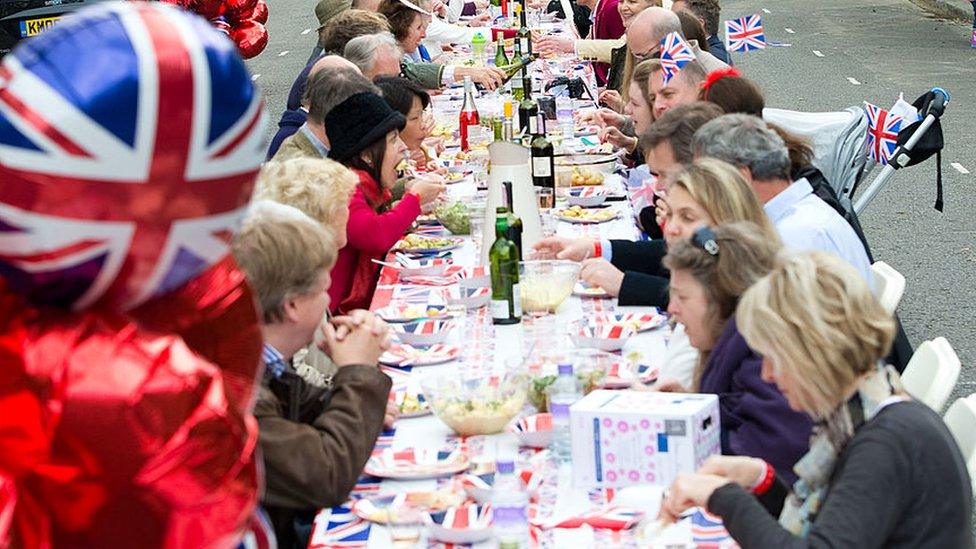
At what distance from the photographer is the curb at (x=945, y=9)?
19469mm

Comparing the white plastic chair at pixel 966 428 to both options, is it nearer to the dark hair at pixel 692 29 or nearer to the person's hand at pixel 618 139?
the person's hand at pixel 618 139

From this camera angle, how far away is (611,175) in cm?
722

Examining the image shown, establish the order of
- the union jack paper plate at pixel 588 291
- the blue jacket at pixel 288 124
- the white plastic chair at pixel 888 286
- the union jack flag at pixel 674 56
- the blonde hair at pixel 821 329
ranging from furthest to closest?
the blue jacket at pixel 288 124, the union jack flag at pixel 674 56, the union jack paper plate at pixel 588 291, the white plastic chair at pixel 888 286, the blonde hair at pixel 821 329

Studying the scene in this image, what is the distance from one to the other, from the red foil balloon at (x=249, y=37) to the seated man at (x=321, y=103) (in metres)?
9.16

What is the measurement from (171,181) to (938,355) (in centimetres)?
281

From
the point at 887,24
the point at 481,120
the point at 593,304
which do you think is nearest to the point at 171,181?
the point at 593,304

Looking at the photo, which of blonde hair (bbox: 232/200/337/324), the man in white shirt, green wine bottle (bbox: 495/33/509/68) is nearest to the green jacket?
green wine bottle (bbox: 495/33/509/68)

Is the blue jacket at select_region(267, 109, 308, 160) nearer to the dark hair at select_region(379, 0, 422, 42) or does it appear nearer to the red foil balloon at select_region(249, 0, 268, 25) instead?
the dark hair at select_region(379, 0, 422, 42)

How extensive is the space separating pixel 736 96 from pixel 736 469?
3082 mm

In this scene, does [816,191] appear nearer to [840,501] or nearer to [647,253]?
[647,253]

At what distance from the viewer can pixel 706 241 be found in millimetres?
3588

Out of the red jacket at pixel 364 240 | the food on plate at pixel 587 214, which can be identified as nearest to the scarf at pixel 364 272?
the red jacket at pixel 364 240

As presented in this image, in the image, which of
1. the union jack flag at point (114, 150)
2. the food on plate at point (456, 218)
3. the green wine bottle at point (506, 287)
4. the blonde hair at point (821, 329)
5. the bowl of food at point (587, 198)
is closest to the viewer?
the union jack flag at point (114, 150)

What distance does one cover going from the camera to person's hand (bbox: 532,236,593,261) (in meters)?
5.13
